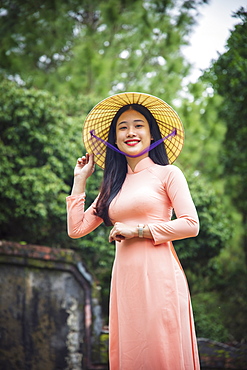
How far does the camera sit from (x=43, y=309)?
5.32 meters

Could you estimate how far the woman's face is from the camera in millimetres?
2660

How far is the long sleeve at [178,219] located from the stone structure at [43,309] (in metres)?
3.25

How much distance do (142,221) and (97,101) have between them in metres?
5.35

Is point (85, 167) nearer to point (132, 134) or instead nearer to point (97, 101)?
point (132, 134)

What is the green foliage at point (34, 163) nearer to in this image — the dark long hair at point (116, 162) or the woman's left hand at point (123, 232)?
the dark long hair at point (116, 162)

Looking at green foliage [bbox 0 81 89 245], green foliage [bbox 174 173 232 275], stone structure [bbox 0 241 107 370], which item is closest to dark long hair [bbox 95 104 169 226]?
stone structure [bbox 0 241 107 370]

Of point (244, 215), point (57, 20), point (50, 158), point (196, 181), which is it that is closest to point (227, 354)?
point (196, 181)

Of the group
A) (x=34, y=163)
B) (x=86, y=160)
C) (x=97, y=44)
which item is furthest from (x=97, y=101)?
(x=86, y=160)

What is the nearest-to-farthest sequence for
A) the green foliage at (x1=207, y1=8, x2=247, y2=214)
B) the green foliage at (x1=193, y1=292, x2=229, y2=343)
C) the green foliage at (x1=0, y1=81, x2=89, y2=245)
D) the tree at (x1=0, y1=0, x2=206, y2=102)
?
the green foliage at (x1=207, y1=8, x2=247, y2=214) < the green foliage at (x1=0, y1=81, x2=89, y2=245) < the green foliage at (x1=193, y1=292, x2=229, y2=343) < the tree at (x1=0, y1=0, x2=206, y2=102)

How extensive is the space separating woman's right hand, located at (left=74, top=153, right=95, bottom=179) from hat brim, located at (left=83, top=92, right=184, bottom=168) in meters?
0.07

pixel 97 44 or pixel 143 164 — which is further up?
pixel 97 44

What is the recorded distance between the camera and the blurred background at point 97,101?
6.24 metres

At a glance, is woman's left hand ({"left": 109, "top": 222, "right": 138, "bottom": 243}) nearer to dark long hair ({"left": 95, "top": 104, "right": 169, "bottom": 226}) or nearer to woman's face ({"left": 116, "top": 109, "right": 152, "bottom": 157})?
dark long hair ({"left": 95, "top": 104, "right": 169, "bottom": 226})

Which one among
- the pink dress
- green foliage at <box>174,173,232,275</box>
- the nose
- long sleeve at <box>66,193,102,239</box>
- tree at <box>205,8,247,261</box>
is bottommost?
the pink dress
